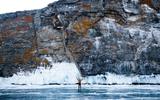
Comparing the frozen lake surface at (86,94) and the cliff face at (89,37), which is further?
the cliff face at (89,37)

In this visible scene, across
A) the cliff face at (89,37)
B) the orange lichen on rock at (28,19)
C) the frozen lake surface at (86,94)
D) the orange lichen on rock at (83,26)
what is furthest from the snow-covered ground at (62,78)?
the frozen lake surface at (86,94)

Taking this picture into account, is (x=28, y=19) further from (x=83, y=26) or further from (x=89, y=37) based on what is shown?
(x=89, y=37)

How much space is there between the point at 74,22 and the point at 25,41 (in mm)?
8640

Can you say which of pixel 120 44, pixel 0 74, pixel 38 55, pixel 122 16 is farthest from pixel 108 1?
pixel 0 74

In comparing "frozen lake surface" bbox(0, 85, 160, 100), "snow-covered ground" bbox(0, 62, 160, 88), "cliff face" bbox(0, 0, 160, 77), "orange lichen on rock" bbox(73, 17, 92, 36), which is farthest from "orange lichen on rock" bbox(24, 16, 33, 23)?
"frozen lake surface" bbox(0, 85, 160, 100)

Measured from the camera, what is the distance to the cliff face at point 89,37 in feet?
234

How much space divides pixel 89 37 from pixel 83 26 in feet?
8.34

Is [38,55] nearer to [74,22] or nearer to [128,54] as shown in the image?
[74,22]

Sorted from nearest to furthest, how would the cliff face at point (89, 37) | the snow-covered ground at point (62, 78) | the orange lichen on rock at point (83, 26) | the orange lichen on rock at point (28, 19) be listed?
the snow-covered ground at point (62, 78), the cliff face at point (89, 37), the orange lichen on rock at point (83, 26), the orange lichen on rock at point (28, 19)

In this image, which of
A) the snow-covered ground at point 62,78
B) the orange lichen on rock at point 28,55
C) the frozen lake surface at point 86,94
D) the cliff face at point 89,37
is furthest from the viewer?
the orange lichen on rock at point 28,55

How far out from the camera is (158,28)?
74.6m

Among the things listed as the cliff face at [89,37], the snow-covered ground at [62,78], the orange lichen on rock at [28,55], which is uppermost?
the cliff face at [89,37]

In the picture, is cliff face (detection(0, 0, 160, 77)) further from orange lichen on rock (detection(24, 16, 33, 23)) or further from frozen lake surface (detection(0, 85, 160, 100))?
frozen lake surface (detection(0, 85, 160, 100))

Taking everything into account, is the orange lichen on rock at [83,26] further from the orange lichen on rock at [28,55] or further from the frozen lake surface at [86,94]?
the frozen lake surface at [86,94]
